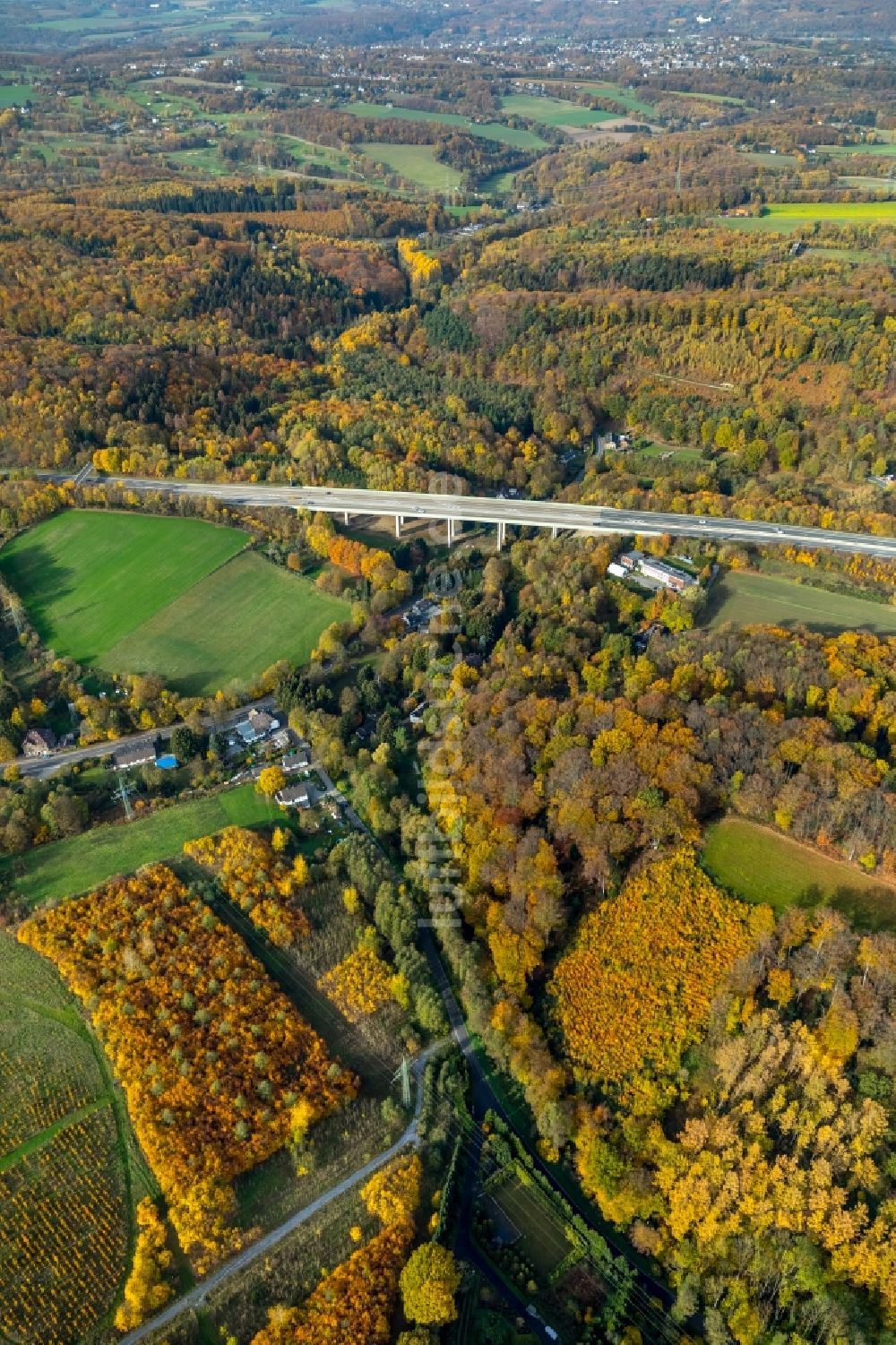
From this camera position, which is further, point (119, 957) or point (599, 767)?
point (599, 767)

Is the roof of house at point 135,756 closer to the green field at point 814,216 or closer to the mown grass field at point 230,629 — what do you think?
the mown grass field at point 230,629

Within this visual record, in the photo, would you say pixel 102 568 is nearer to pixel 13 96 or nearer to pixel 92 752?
pixel 92 752

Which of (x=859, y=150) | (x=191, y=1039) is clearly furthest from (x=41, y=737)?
(x=859, y=150)

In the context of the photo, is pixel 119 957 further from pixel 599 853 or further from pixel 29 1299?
pixel 599 853

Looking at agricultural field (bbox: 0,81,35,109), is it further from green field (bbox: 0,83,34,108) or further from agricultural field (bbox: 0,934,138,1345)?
agricultural field (bbox: 0,934,138,1345)

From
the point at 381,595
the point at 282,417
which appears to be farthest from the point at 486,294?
the point at 381,595

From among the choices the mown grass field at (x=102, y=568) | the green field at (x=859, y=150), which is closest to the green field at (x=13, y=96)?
the green field at (x=859, y=150)
